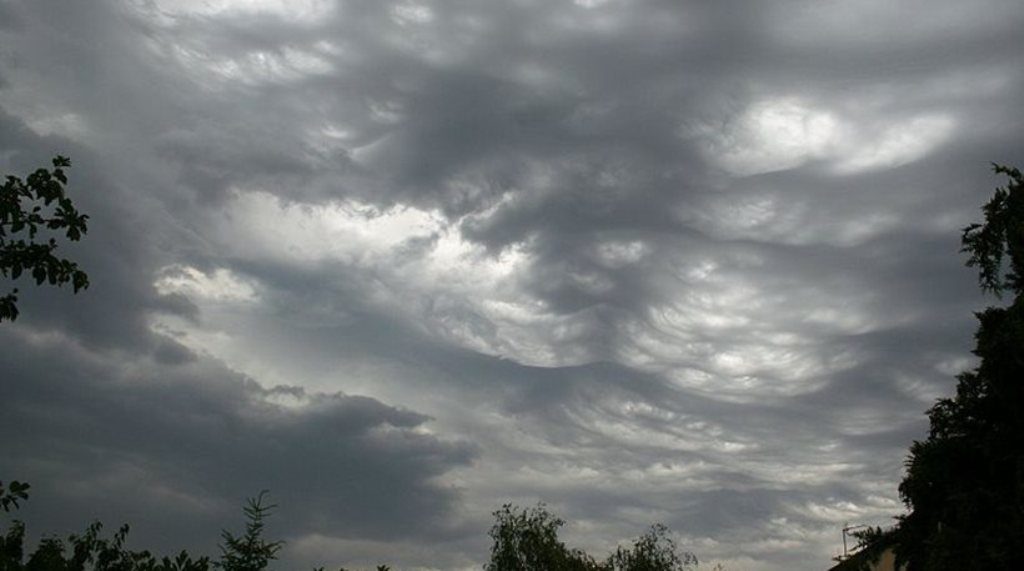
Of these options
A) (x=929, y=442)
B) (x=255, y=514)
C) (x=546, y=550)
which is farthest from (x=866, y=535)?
(x=546, y=550)

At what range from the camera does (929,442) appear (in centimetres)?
2445

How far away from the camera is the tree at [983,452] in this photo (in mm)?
21609

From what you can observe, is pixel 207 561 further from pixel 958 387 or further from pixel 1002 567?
pixel 958 387

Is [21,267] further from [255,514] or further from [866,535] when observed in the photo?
[866,535]

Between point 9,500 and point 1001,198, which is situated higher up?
point 1001,198

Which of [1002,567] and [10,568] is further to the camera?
[1002,567]

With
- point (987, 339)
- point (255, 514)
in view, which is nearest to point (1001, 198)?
point (987, 339)

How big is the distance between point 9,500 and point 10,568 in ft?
9.68

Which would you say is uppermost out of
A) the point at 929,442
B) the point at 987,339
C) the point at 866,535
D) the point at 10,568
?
the point at 987,339

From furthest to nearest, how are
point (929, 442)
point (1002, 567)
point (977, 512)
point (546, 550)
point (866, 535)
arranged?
point (546, 550) < point (866, 535) < point (929, 442) < point (977, 512) < point (1002, 567)

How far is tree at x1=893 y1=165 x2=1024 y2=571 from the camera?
2161cm

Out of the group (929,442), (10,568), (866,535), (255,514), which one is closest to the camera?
(10,568)

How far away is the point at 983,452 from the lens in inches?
918

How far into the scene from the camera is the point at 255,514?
8.93 meters
